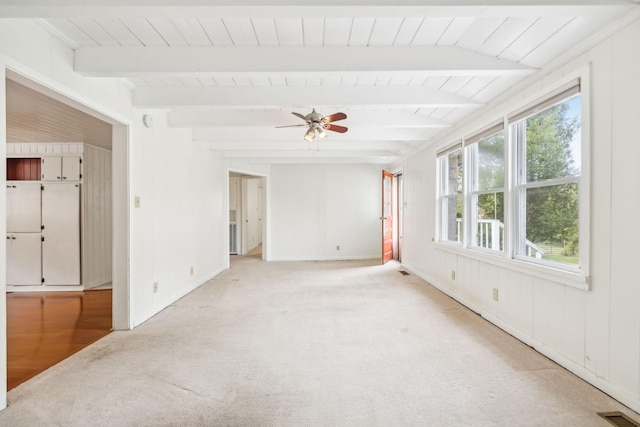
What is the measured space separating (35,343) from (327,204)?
5.76 meters

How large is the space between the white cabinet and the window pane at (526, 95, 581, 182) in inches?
238

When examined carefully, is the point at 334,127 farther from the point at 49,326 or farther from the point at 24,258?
the point at 24,258

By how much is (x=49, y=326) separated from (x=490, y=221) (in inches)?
198

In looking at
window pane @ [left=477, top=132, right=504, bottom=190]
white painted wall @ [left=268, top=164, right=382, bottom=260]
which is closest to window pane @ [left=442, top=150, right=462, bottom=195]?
window pane @ [left=477, top=132, right=504, bottom=190]

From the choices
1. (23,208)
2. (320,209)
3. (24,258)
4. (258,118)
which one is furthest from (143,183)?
A: (320,209)

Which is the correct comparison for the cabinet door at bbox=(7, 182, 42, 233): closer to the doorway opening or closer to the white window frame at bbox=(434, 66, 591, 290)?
the white window frame at bbox=(434, 66, 591, 290)

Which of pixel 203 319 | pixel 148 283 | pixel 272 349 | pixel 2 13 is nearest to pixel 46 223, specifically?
pixel 148 283

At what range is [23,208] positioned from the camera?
476 cm

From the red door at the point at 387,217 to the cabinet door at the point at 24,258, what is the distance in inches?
239

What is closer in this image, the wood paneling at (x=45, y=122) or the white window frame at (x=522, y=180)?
the white window frame at (x=522, y=180)

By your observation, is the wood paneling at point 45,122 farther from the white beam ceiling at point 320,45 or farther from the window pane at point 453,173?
the window pane at point 453,173

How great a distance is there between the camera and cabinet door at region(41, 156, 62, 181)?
4805 mm

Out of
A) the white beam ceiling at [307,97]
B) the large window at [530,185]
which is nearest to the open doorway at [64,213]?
the white beam ceiling at [307,97]

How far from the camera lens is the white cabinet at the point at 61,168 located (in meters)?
4.81
